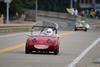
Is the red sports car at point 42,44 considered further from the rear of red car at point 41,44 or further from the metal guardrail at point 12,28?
the metal guardrail at point 12,28

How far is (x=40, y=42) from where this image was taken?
22.1 m

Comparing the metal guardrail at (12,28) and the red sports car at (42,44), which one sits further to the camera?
the metal guardrail at (12,28)

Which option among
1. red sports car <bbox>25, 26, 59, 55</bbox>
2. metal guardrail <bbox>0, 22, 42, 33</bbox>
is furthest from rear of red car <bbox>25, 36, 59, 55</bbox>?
metal guardrail <bbox>0, 22, 42, 33</bbox>

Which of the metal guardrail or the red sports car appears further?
the metal guardrail

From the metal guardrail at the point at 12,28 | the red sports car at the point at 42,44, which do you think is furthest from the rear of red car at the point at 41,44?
the metal guardrail at the point at 12,28

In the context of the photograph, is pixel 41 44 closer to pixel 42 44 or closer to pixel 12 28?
pixel 42 44

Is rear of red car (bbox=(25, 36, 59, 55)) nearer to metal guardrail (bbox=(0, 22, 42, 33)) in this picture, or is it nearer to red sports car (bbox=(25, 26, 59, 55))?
red sports car (bbox=(25, 26, 59, 55))

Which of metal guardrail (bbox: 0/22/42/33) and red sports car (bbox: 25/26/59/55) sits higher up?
red sports car (bbox: 25/26/59/55)

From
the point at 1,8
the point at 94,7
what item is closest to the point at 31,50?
the point at 1,8

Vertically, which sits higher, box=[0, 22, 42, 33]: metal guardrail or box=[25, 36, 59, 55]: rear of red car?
box=[25, 36, 59, 55]: rear of red car

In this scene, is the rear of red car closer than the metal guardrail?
Yes

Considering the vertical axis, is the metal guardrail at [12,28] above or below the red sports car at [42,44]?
below

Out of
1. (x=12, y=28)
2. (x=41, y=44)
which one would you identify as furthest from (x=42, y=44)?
(x=12, y=28)

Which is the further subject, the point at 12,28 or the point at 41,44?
the point at 12,28
